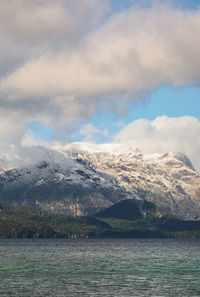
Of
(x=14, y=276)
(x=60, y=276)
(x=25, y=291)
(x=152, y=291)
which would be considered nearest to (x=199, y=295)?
(x=152, y=291)

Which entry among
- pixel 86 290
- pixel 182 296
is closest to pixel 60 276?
pixel 86 290

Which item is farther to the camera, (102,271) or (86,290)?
(102,271)

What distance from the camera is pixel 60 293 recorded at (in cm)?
10169

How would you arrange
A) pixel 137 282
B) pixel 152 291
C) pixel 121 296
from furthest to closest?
pixel 137 282 < pixel 152 291 < pixel 121 296

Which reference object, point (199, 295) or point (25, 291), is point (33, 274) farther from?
point (199, 295)

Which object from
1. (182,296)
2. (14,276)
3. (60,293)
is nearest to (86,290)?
(60,293)

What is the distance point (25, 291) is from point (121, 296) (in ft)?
75.2

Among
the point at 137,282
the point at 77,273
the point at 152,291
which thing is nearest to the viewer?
the point at 152,291

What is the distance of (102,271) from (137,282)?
3102 cm

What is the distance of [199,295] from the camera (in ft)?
327

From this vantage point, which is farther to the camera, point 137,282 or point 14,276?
point 14,276

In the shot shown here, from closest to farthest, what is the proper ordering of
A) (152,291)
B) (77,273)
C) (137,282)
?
(152,291)
(137,282)
(77,273)

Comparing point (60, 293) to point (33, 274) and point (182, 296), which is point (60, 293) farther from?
point (33, 274)

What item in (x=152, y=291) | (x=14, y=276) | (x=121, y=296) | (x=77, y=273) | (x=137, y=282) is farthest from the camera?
(x=77, y=273)
